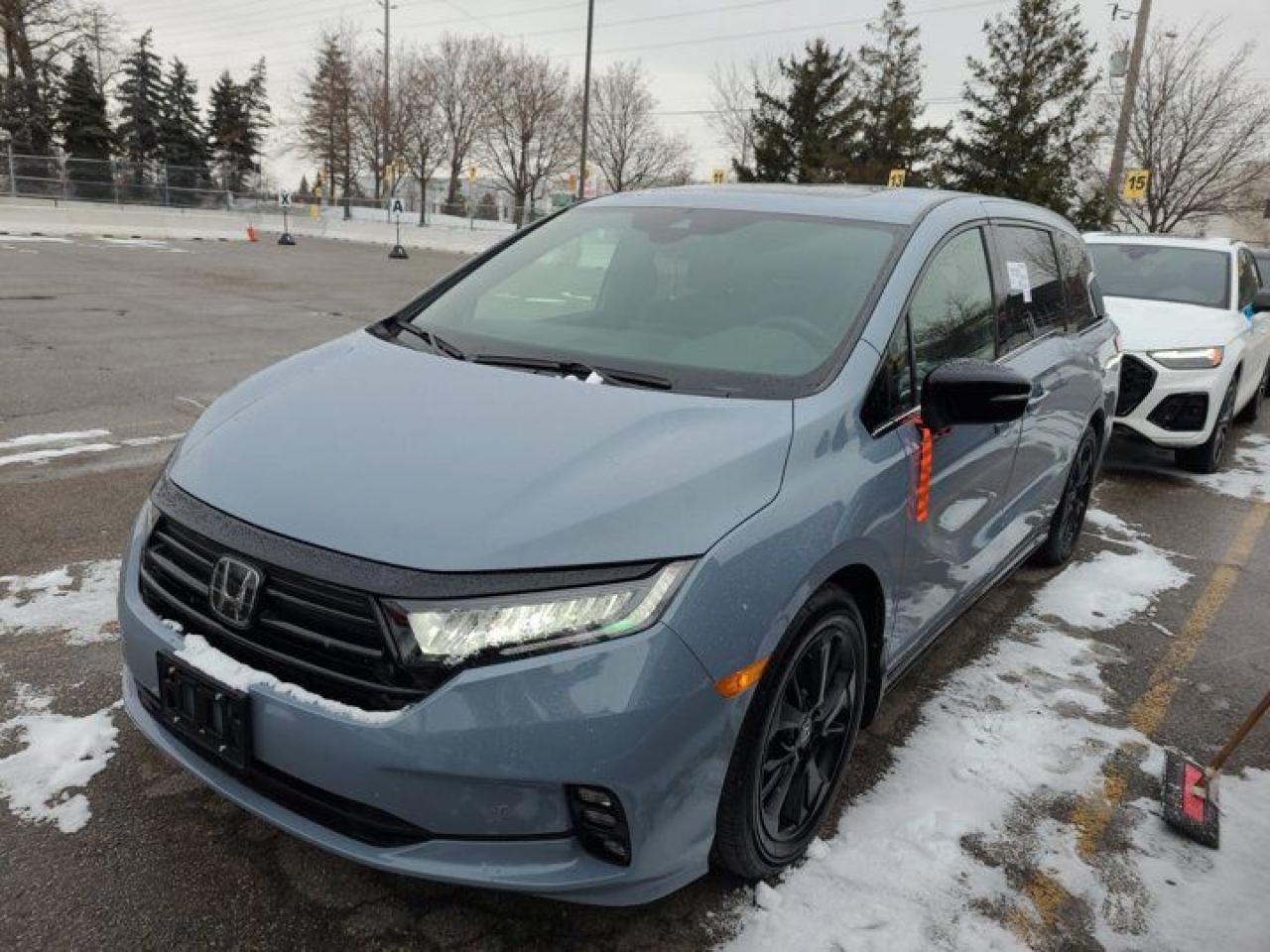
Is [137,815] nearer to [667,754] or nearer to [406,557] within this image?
[406,557]

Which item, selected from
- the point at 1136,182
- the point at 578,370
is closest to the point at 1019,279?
the point at 578,370

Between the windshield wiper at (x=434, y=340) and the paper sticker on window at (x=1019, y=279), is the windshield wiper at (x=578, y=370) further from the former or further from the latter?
the paper sticker on window at (x=1019, y=279)

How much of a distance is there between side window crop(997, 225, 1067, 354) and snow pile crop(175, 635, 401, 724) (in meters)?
2.60

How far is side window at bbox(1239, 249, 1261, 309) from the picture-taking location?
7848 millimetres

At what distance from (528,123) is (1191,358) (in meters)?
61.8

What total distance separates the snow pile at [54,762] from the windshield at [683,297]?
1.59m

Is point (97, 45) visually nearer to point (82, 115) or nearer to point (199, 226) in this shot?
point (82, 115)

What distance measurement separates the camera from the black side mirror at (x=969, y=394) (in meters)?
2.57

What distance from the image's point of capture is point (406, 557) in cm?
183

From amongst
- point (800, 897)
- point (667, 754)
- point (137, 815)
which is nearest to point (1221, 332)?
point (800, 897)

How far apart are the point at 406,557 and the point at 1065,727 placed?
2.55 metres

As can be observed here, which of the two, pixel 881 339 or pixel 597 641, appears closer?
pixel 597 641

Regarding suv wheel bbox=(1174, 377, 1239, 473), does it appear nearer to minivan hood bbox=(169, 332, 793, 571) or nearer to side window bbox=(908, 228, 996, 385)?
side window bbox=(908, 228, 996, 385)

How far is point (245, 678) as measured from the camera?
6.31ft
